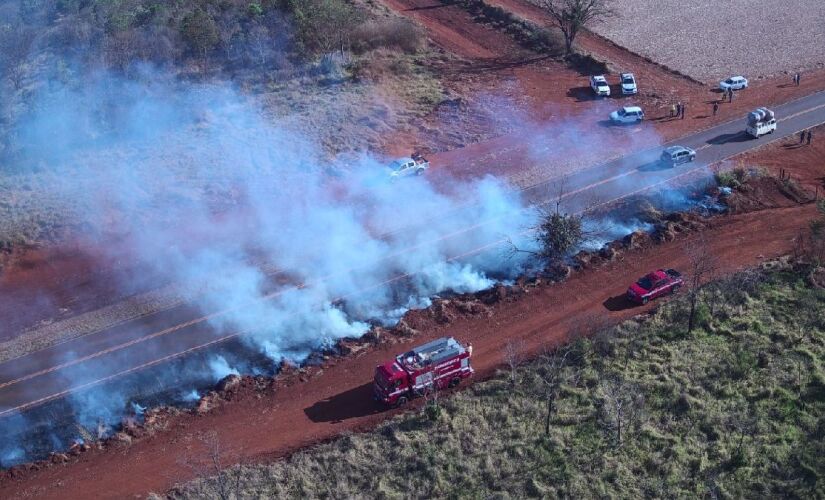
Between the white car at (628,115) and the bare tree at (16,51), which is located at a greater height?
the bare tree at (16,51)

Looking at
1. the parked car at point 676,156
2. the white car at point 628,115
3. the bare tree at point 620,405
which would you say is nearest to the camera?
the bare tree at point 620,405

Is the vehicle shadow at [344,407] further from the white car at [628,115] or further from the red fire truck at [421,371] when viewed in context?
the white car at [628,115]

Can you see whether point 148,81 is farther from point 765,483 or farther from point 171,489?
point 765,483

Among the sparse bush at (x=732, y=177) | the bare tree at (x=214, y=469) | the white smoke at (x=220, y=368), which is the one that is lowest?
the bare tree at (x=214, y=469)

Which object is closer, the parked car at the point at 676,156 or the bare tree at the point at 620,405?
the bare tree at the point at 620,405

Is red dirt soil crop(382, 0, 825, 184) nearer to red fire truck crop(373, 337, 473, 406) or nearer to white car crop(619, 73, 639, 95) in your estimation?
white car crop(619, 73, 639, 95)

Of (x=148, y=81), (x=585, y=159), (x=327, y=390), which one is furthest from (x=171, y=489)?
(x=148, y=81)

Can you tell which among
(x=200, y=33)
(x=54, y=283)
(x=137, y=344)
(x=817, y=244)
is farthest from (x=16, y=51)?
(x=817, y=244)

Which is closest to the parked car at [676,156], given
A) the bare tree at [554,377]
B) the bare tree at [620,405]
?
the bare tree at [554,377]
